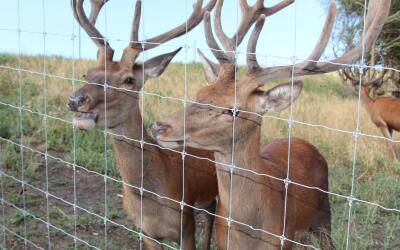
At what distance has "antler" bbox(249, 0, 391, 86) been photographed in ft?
7.57

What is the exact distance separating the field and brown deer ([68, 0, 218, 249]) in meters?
0.18

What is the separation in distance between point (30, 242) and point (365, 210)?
293 cm

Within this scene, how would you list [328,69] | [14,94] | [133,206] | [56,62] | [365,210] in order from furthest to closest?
1. [56,62]
2. [14,94]
3. [365,210]
4. [133,206]
5. [328,69]

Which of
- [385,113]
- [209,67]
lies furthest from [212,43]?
[385,113]

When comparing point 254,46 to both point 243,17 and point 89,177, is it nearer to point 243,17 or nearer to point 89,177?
point 243,17

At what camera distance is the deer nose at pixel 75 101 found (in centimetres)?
330

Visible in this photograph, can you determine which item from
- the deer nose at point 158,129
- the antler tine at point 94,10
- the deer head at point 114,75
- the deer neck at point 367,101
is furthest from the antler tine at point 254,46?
the deer neck at point 367,101

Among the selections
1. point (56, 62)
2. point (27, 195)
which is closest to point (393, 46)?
point (56, 62)

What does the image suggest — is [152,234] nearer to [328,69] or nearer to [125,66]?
[125,66]

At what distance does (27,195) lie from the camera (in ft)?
16.9

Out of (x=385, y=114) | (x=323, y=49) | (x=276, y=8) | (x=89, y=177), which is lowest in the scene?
(x=89, y=177)

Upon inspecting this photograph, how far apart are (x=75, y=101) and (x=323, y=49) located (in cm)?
155

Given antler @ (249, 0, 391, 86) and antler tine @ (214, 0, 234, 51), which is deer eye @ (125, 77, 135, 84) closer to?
antler tine @ (214, 0, 234, 51)

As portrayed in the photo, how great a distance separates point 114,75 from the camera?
11.6 ft
